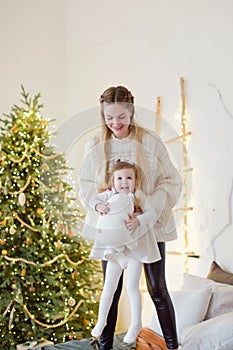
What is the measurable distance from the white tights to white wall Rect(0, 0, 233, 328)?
1223 millimetres

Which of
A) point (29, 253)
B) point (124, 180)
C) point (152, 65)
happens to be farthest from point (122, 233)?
point (152, 65)

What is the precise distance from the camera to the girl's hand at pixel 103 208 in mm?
1700

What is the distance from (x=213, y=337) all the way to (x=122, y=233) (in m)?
0.75

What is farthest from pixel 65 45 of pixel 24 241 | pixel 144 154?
pixel 144 154

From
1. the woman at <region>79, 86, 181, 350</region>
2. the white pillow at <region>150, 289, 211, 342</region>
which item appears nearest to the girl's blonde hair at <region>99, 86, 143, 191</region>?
the woman at <region>79, 86, 181, 350</region>

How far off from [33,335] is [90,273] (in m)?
0.56

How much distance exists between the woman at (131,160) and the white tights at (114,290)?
6 cm

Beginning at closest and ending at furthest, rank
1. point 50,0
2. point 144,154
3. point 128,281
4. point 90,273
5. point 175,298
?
point 144,154 → point 128,281 → point 175,298 → point 90,273 → point 50,0

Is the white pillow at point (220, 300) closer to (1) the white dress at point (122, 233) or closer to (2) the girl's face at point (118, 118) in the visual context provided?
(1) the white dress at point (122, 233)

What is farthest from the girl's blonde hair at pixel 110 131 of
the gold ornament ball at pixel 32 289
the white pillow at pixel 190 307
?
the gold ornament ball at pixel 32 289

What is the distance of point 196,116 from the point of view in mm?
3650

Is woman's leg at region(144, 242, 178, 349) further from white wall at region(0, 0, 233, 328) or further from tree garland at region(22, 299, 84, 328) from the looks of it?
tree garland at region(22, 299, 84, 328)

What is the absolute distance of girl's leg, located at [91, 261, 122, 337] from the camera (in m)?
1.79

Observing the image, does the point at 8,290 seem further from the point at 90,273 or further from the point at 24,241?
the point at 90,273
